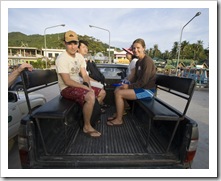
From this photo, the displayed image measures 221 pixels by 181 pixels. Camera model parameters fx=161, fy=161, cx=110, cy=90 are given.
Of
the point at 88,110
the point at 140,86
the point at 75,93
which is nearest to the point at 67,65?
the point at 75,93

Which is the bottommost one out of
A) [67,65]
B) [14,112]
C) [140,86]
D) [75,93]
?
[14,112]

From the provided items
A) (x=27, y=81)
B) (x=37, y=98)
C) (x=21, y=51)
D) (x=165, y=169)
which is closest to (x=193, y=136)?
(x=165, y=169)

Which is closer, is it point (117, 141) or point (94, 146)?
point (94, 146)

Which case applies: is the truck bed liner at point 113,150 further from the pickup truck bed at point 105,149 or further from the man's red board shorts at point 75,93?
the man's red board shorts at point 75,93

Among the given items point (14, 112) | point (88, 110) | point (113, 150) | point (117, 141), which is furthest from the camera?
point (14, 112)

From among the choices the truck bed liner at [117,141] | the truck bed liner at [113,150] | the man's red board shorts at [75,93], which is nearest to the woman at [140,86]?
the truck bed liner at [117,141]

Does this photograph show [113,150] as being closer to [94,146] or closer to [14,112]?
[94,146]

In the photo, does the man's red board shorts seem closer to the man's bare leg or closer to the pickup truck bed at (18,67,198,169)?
the man's bare leg

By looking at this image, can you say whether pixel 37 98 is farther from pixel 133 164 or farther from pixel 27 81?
pixel 133 164

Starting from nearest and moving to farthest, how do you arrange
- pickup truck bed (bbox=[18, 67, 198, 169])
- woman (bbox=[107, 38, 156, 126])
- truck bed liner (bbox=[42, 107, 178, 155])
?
pickup truck bed (bbox=[18, 67, 198, 169]) → truck bed liner (bbox=[42, 107, 178, 155]) → woman (bbox=[107, 38, 156, 126])

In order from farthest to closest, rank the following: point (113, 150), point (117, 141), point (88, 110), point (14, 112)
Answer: point (14, 112) → point (88, 110) → point (117, 141) → point (113, 150)

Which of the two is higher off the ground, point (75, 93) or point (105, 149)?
point (75, 93)

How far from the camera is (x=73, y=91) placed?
2715mm

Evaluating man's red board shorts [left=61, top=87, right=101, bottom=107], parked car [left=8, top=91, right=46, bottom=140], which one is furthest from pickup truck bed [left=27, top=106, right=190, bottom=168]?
parked car [left=8, top=91, right=46, bottom=140]
